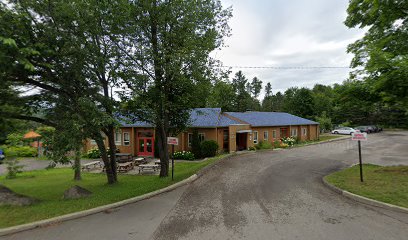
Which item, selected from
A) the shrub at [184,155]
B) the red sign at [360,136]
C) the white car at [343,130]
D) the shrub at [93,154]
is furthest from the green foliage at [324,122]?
the shrub at [93,154]

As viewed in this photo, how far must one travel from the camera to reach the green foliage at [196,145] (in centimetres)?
2114

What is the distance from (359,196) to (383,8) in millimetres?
7660

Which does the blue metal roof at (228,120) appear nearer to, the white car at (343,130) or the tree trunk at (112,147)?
the tree trunk at (112,147)

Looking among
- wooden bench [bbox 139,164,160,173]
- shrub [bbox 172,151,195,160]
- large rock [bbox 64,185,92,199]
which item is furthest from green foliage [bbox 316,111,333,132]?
large rock [bbox 64,185,92,199]

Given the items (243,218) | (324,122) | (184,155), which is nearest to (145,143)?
(184,155)

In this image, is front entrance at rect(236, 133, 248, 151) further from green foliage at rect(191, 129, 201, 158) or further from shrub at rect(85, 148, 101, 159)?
shrub at rect(85, 148, 101, 159)

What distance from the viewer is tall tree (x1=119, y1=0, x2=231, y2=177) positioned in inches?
390

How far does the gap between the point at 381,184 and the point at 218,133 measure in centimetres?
1493

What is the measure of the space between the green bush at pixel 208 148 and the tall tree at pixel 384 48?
13.1 m

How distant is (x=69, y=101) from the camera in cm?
860

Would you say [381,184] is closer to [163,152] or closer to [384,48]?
[384,48]

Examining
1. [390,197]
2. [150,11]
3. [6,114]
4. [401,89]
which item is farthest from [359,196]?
[6,114]

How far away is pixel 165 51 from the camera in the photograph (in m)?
10.1

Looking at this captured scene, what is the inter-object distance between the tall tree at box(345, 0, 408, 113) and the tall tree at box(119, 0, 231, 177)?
6.64 meters
